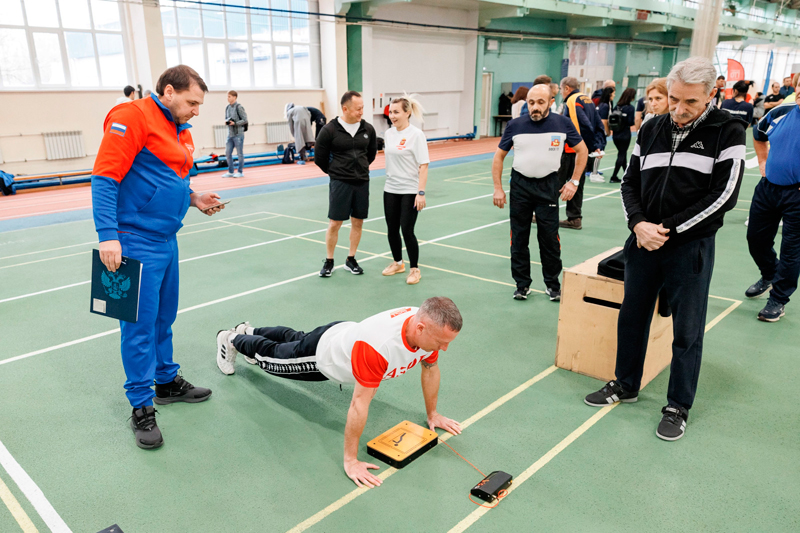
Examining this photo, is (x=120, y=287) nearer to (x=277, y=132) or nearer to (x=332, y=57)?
(x=277, y=132)

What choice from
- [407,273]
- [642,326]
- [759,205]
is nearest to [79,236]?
[407,273]

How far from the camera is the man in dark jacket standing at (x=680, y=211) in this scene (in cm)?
295

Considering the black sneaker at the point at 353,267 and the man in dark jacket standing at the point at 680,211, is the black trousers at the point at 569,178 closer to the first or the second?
the black sneaker at the point at 353,267

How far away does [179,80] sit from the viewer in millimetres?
3088

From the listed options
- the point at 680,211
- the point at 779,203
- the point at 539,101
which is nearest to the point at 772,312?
the point at 779,203

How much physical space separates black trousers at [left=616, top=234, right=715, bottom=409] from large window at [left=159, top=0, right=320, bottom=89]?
13.5m

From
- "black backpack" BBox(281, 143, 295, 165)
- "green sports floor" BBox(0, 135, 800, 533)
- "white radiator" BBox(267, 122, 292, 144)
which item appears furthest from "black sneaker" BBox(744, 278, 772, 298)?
"white radiator" BBox(267, 122, 292, 144)

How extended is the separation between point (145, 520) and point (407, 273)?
Answer: 4.21m

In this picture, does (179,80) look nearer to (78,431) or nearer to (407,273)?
(78,431)

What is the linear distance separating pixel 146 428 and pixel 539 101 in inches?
154

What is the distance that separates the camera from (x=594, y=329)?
395 cm

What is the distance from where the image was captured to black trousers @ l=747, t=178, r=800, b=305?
4.70 m

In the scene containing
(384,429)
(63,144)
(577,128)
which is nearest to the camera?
(384,429)

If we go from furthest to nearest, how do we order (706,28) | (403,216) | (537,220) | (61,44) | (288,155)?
(706,28) < (288,155) < (61,44) < (403,216) < (537,220)
